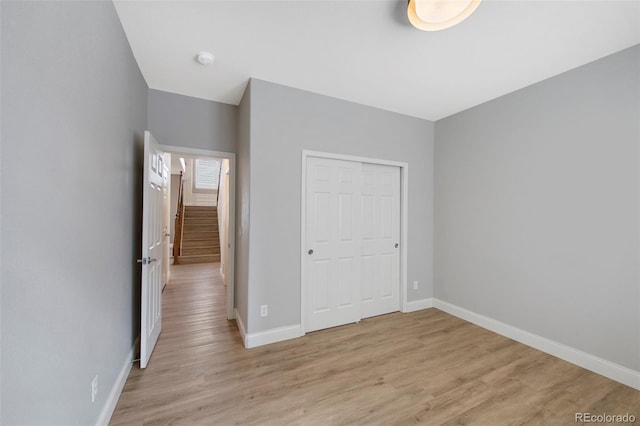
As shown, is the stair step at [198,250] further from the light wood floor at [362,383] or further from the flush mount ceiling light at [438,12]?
the flush mount ceiling light at [438,12]

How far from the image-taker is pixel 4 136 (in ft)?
2.61

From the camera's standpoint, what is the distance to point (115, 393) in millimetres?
1767

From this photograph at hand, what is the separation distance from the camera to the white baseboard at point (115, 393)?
5.11ft

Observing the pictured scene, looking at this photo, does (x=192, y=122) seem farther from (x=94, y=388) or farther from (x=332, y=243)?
(x=94, y=388)

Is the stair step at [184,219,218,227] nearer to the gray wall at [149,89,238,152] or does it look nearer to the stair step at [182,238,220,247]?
the stair step at [182,238,220,247]

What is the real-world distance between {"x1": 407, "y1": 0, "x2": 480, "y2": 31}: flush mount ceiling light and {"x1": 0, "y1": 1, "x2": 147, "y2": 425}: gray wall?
187cm

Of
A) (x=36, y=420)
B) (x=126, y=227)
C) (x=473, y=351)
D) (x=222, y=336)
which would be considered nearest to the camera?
(x=36, y=420)

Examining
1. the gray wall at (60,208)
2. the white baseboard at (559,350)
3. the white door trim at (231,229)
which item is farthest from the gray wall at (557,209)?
the gray wall at (60,208)

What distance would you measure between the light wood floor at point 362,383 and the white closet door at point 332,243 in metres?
0.25

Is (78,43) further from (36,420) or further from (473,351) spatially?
(473,351)

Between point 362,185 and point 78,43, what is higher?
point 78,43

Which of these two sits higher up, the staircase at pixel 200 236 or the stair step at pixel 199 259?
the staircase at pixel 200 236

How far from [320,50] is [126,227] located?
7.33 ft

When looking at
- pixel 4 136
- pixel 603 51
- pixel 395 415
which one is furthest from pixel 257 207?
pixel 603 51
